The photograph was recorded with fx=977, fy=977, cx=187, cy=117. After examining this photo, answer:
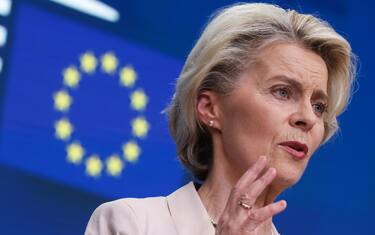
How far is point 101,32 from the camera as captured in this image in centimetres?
297

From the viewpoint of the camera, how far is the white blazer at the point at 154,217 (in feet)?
6.96

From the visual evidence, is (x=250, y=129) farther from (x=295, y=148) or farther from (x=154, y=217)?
(x=154, y=217)

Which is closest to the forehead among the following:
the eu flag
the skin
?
the skin

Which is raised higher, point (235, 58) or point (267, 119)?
point (235, 58)

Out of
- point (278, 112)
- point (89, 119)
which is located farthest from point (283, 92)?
point (89, 119)

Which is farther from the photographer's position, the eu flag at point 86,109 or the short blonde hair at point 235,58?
the eu flag at point 86,109

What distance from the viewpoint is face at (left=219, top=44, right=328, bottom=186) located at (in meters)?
2.15

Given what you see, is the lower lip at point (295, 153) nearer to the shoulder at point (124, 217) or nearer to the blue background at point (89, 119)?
the shoulder at point (124, 217)

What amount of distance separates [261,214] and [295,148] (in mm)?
321

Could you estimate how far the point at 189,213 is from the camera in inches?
87.9

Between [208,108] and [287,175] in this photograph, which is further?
[208,108]

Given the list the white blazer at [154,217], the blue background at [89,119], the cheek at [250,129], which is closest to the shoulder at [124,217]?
the white blazer at [154,217]

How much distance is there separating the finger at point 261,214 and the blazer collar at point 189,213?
305 millimetres

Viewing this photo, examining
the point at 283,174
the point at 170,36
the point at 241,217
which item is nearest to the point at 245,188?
the point at 241,217
